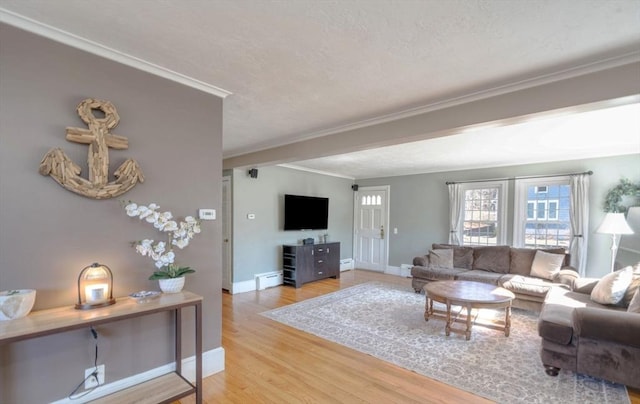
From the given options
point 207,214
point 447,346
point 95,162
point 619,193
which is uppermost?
point 95,162

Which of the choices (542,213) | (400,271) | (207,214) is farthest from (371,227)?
(207,214)

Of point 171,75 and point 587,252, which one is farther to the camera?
point 587,252

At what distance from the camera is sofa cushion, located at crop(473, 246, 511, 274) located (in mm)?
5031

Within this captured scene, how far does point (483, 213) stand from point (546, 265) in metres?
1.59

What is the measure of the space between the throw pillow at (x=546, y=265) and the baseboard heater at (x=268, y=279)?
432 cm

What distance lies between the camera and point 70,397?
1.84m

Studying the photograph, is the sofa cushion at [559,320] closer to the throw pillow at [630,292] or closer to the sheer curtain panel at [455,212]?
the throw pillow at [630,292]

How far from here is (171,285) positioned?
2.13m

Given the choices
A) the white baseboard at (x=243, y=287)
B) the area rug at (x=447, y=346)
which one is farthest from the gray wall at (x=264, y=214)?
the area rug at (x=447, y=346)

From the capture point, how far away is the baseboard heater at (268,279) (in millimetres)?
5574

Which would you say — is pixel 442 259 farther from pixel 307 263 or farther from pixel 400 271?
pixel 307 263

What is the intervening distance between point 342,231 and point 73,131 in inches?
244

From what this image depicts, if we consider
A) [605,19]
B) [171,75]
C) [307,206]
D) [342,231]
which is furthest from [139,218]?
[342,231]

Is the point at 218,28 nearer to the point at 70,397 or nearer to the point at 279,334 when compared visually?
the point at 70,397
